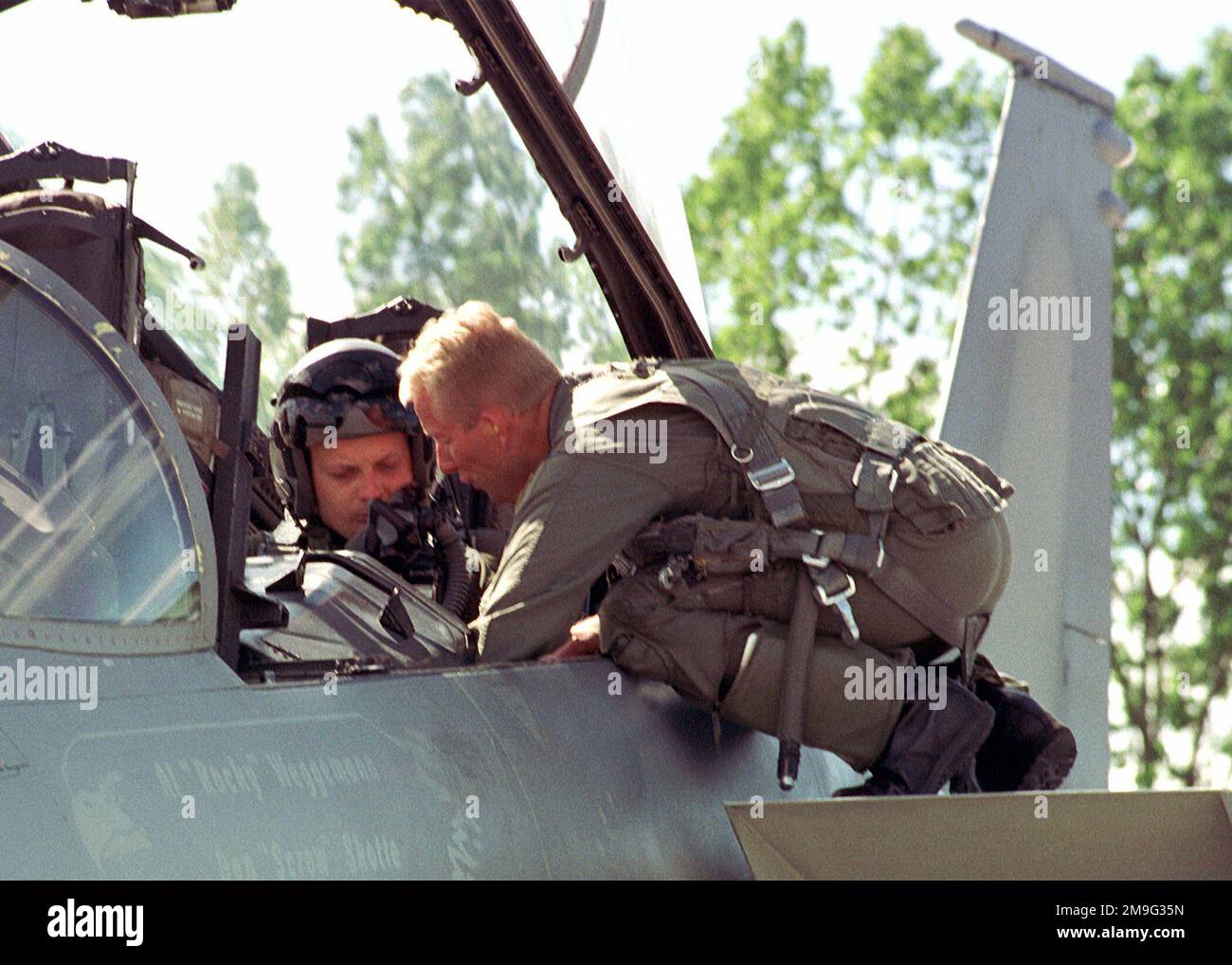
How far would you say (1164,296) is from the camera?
2270cm

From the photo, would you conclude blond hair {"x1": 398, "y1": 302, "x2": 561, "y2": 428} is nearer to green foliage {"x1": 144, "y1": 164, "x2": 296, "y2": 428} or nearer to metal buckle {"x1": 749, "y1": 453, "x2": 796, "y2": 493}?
metal buckle {"x1": 749, "y1": 453, "x2": 796, "y2": 493}

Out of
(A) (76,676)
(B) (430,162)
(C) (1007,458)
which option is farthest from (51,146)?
(C) (1007,458)

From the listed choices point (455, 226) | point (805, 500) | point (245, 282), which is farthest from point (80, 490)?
point (455, 226)

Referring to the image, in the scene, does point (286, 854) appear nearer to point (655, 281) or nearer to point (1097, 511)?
point (655, 281)

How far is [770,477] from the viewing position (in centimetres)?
308

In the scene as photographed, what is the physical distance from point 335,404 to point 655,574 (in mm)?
974

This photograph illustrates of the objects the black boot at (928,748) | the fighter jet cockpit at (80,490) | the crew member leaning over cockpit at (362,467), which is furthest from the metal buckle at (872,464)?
the fighter jet cockpit at (80,490)

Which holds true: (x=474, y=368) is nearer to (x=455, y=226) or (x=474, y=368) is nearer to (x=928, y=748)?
(x=928, y=748)

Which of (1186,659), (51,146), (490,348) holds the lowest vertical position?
(1186,659)

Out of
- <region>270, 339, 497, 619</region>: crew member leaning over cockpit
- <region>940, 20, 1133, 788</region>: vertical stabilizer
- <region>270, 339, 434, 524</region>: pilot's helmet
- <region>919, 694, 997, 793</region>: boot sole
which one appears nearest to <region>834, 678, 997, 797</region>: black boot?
<region>919, 694, 997, 793</region>: boot sole

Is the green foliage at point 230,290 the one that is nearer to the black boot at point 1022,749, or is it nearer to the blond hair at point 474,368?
the blond hair at point 474,368

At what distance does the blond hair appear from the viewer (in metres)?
3.18

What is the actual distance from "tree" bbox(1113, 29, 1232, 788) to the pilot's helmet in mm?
19255

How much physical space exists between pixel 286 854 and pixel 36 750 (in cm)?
37
